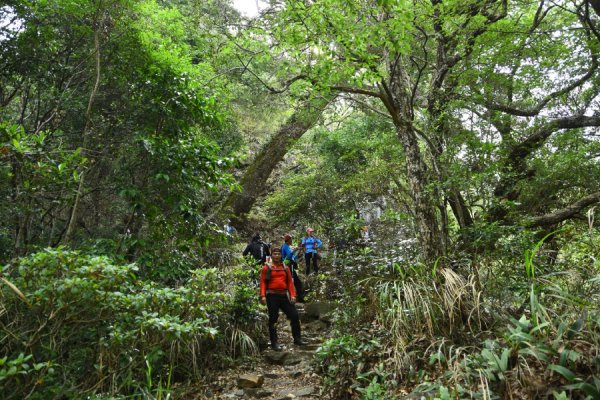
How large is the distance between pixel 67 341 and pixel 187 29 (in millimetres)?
7354

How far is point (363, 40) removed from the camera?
5051mm

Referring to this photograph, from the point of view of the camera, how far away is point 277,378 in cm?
534

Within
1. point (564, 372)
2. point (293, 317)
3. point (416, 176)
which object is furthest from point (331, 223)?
point (564, 372)

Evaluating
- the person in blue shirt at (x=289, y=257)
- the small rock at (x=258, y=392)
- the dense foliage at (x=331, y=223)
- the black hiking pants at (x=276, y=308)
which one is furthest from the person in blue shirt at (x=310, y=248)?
the small rock at (x=258, y=392)

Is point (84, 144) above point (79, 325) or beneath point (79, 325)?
above

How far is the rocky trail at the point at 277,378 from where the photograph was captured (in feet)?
15.6

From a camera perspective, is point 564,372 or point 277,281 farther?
point 277,281

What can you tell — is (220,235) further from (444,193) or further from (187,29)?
(187,29)

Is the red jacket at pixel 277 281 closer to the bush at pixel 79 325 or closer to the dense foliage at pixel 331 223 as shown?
the dense foliage at pixel 331 223

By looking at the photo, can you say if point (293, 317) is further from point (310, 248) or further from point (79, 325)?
point (310, 248)

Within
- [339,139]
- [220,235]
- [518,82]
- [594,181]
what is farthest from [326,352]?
[339,139]

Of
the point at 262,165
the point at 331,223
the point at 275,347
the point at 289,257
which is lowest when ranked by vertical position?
the point at 275,347

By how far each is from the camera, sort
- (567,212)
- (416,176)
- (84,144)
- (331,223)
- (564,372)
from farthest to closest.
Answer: (331,223)
(567,212)
(416,176)
(84,144)
(564,372)

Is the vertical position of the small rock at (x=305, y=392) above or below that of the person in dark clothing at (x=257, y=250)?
below
